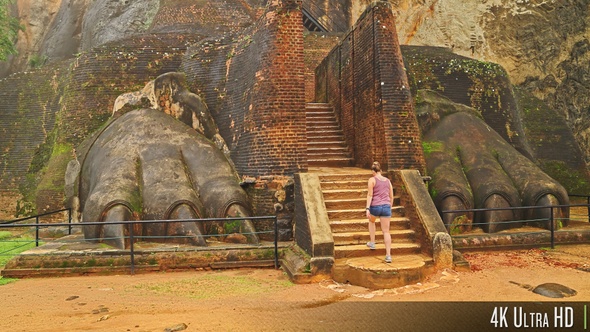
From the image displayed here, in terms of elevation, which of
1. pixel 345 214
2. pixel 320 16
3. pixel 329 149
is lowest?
pixel 345 214

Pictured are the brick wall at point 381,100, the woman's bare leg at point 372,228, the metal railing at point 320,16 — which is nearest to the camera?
the woman's bare leg at point 372,228

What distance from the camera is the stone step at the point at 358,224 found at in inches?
298

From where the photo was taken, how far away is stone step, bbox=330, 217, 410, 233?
758 centimetres

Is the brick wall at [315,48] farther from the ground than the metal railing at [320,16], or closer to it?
closer to it

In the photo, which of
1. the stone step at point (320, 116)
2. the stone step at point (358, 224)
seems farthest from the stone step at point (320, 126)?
the stone step at point (358, 224)

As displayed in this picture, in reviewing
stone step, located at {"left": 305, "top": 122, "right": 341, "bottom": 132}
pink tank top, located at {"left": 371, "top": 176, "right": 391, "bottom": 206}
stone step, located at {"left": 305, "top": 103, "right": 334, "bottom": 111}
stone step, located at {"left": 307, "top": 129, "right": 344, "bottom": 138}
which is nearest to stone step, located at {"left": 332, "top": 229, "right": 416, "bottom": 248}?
pink tank top, located at {"left": 371, "top": 176, "right": 391, "bottom": 206}

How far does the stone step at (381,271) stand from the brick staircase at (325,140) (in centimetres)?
438

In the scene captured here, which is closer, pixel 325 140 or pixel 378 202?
pixel 378 202

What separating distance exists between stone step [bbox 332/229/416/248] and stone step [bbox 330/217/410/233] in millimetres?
148

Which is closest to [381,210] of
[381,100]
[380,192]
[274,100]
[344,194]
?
[380,192]

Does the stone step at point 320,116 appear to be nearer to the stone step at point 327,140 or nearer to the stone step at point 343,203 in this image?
the stone step at point 327,140

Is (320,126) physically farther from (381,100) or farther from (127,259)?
(127,259)

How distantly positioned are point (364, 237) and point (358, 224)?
34cm

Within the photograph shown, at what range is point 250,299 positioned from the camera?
19.1ft
